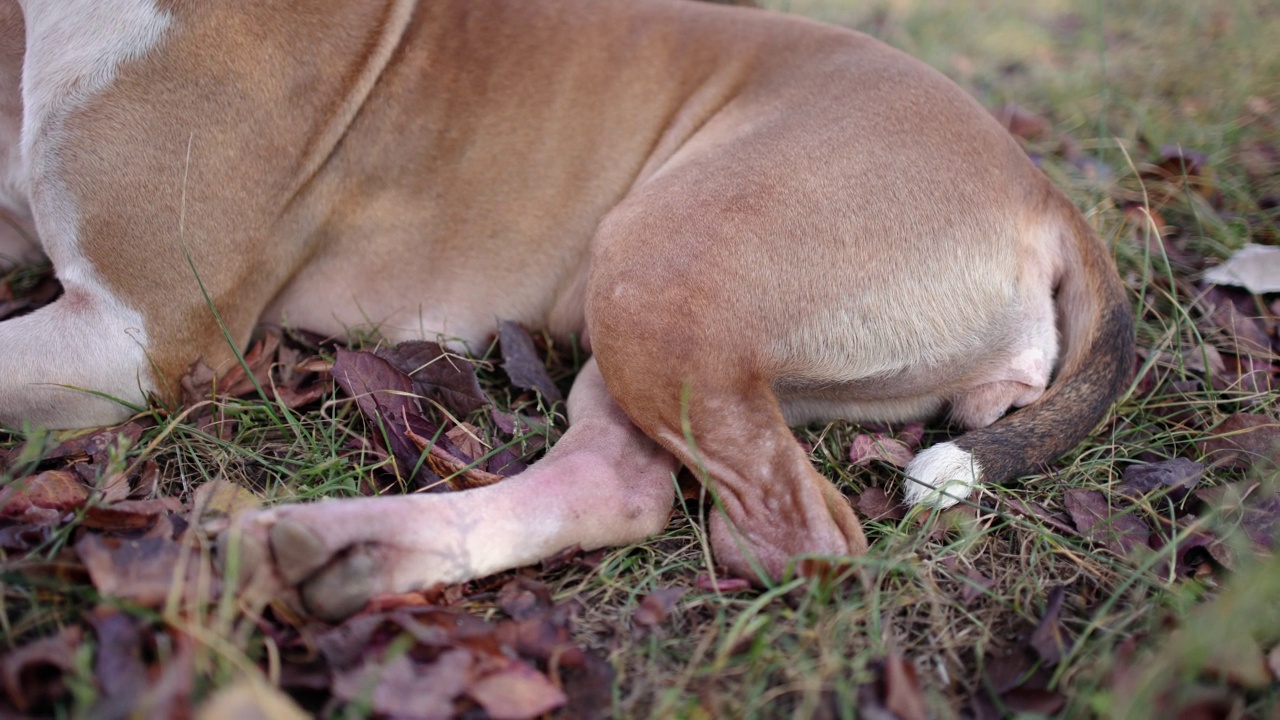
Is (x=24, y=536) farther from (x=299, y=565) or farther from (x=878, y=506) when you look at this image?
(x=878, y=506)

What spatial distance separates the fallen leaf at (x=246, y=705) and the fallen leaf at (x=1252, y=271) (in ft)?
10.4

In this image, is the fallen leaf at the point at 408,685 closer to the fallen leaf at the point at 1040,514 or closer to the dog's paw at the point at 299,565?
the dog's paw at the point at 299,565

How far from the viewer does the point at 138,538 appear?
1962 millimetres

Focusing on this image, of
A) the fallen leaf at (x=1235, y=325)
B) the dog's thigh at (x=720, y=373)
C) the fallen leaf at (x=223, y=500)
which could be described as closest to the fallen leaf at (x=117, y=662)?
the fallen leaf at (x=223, y=500)

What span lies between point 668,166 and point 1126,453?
155cm

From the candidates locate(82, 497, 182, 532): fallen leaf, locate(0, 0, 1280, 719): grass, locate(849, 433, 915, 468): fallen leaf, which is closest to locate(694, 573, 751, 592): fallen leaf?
locate(0, 0, 1280, 719): grass

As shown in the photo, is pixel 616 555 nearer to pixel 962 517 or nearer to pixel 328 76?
pixel 962 517

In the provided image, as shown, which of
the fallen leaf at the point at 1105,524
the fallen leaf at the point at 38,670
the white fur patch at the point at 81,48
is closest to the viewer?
the fallen leaf at the point at 38,670

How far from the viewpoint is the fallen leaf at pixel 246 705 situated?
1.41 m

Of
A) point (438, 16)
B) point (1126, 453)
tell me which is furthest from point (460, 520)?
point (1126, 453)

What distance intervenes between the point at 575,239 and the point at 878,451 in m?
1.12

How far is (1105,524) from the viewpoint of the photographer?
2260 mm

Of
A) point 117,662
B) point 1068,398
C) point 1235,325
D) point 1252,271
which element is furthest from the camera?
point 1252,271

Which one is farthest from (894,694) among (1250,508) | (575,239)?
(575,239)
